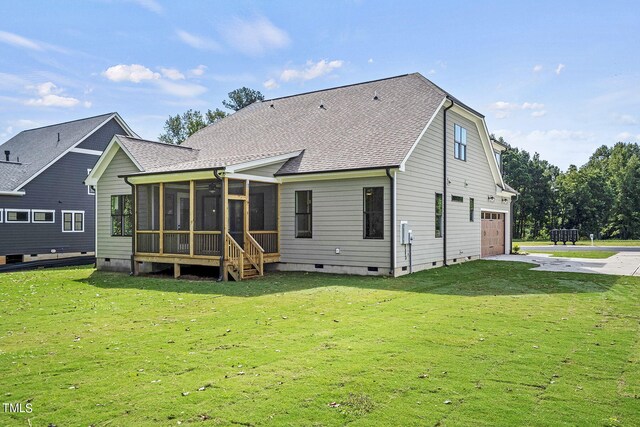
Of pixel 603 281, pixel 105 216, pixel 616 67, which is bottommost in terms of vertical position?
pixel 603 281

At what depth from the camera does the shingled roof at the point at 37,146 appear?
24.8 m

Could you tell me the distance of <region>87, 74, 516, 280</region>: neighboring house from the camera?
14203 millimetres

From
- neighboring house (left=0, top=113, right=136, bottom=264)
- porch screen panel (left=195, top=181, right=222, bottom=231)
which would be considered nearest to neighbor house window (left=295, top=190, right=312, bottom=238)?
porch screen panel (left=195, top=181, right=222, bottom=231)

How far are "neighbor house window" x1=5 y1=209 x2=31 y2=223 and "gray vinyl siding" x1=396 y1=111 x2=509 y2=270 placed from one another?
2061 cm

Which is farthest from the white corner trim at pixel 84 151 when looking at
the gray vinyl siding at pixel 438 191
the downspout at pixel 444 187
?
the downspout at pixel 444 187

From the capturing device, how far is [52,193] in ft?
83.6

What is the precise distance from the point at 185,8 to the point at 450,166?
1126cm

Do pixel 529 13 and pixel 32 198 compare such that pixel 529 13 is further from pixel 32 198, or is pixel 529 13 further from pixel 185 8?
pixel 32 198

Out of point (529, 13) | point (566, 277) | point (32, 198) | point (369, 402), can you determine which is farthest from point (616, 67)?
point (32, 198)

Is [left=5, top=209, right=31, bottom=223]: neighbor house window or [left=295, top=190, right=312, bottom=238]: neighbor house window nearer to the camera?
[left=295, top=190, right=312, bottom=238]: neighbor house window

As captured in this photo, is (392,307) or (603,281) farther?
(603,281)

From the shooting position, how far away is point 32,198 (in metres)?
24.6

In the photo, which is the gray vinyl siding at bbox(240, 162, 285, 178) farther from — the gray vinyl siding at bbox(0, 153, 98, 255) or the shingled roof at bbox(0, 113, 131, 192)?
the shingled roof at bbox(0, 113, 131, 192)

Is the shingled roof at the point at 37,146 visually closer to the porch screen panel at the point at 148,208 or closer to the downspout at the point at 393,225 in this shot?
the porch screen panel at the point at 148,208
